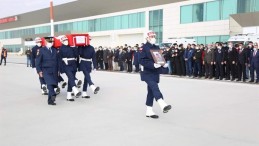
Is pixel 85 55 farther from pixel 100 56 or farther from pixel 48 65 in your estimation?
pixel 100 56

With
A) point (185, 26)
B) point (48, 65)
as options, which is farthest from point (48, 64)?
point (185, 26)

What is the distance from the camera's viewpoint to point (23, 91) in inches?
467

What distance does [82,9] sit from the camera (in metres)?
57.2

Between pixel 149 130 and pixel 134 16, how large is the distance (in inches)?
1675

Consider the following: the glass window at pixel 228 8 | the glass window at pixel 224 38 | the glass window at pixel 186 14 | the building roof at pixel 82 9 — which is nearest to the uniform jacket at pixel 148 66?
the glass window at pixel 228 8

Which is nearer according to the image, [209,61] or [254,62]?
[254,62]

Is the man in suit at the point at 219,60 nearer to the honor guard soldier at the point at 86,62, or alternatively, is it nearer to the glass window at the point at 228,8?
the honor guard soldier at the point at 86,62

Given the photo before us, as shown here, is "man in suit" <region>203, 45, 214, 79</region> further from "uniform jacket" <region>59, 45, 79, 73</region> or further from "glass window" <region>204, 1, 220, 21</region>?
"glass window" <region>204, 1, 220, 21</region>

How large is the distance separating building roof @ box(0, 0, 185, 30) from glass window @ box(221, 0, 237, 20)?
24.9ft

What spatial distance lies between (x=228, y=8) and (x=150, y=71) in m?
29.3

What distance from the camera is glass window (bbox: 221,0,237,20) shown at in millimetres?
33406

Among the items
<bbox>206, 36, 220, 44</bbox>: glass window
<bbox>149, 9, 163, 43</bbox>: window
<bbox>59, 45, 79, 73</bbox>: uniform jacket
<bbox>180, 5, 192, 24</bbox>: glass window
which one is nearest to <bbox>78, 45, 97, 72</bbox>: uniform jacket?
<bbox>59, 45, 79, 73</bbox>: uniform jacket

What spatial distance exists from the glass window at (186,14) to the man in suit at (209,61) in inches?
936

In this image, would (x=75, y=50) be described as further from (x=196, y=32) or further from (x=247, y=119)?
(x=196, y=32)
